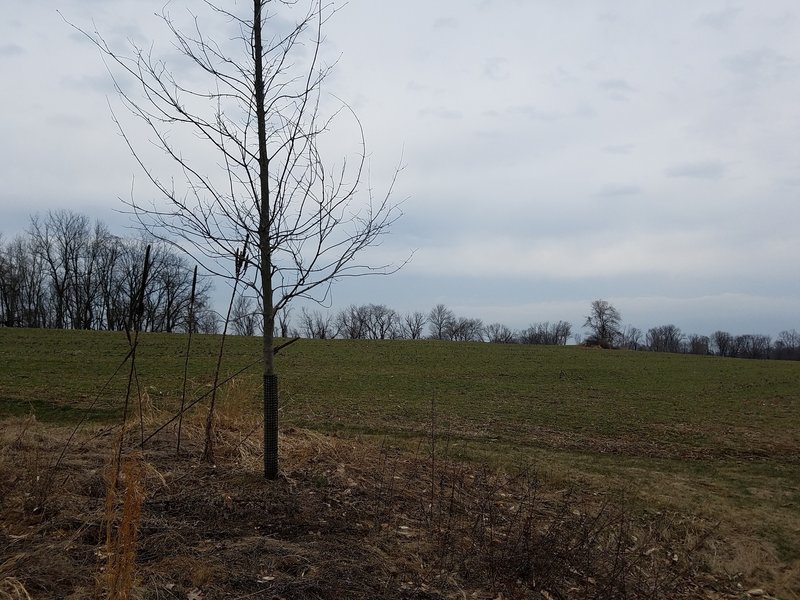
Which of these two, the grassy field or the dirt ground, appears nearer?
the dirt ground

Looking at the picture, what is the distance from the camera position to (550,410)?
16.2 m

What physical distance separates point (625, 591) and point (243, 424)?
485cm

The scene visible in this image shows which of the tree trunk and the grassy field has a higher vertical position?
the tree trunk

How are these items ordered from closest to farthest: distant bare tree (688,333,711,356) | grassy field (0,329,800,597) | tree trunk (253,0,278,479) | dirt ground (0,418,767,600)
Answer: dirt ground (0,418,767,600) < tree trunk (253,0,278,479) < grassy field (0,329,800,597) < distant bare tree (688,333,711,356)

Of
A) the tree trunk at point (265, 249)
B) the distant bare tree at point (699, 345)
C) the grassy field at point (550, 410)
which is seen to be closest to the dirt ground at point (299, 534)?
the tree trunk at point (265, 249)

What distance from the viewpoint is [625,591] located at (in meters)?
4.59

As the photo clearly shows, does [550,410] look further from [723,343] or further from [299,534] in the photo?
[723,343]

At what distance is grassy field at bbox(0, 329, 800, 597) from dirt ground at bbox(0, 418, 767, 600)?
106 cm

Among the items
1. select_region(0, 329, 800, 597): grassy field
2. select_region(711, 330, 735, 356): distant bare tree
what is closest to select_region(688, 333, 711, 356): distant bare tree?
select_region(711, 330, 735, 356): distant bare tree

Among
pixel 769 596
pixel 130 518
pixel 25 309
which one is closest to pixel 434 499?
pixel 769 596

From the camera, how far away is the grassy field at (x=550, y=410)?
26.0 feet

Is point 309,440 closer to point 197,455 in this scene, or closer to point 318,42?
point 197,455

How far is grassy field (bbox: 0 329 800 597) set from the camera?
26.0ft

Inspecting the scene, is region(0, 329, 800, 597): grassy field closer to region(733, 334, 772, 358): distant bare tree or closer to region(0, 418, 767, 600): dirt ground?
region(0, 418, 767, 600): dirt ground
